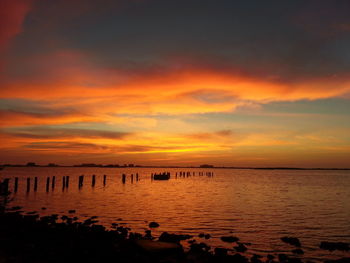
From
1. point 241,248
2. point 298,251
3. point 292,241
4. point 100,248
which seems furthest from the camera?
point 292,241

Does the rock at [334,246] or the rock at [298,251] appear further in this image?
the rock at [334,246]

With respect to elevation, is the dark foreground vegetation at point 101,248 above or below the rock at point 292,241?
above

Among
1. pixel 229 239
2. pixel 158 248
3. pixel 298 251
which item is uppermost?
pixel 158 248

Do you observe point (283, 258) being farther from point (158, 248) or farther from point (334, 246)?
point (158, 248)

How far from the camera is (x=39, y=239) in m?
17.5

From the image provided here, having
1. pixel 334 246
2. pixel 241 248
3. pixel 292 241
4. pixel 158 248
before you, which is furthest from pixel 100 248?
pixel 334 246

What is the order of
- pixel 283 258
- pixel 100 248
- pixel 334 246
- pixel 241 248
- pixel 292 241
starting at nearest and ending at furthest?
pixel 100 248
pixel 283 258
pixel 241 248
pixel 334 246
pixel 292 241

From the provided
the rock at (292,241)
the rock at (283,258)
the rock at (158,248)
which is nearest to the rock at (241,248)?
the rock at (283,258)

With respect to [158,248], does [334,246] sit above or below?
below

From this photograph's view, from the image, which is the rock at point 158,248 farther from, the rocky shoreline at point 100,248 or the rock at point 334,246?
the rock at point 334,246

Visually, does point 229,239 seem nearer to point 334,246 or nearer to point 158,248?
point 334,246

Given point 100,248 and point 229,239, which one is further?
point 229,239

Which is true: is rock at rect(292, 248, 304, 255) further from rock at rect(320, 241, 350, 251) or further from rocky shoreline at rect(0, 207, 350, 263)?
rock at rect(320, 241, 350, 251)

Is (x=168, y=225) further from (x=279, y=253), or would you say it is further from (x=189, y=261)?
(x=189, y=261)
